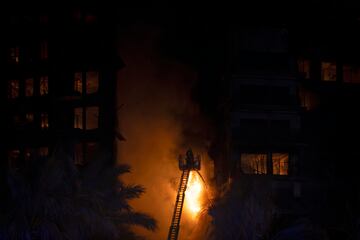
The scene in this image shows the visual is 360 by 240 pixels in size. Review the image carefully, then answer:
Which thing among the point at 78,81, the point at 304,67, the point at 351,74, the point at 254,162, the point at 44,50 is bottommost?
the point at 254,162

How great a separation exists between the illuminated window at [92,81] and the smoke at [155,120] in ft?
14.0

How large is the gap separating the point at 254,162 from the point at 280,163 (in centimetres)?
285

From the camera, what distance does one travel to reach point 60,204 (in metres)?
51.2

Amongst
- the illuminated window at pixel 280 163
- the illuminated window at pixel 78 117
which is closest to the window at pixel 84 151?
the illuminated window at pixel 78 117

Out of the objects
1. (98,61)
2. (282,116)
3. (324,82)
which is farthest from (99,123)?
(324,82)

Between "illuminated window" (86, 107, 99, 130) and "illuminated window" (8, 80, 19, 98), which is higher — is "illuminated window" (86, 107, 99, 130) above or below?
below

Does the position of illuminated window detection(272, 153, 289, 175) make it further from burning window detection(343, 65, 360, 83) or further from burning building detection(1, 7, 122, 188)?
burning building detection(1, 7, 122, 188)

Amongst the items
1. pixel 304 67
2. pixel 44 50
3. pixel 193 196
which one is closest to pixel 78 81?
pixel 44 50

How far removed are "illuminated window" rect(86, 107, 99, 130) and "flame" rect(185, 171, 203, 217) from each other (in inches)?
396

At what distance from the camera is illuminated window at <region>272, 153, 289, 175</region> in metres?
71.2

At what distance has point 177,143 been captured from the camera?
78062 millimetres

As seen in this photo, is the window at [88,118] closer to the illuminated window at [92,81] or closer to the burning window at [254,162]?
the illuminated window at [92,81]

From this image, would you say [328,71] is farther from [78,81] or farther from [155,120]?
[78,81]

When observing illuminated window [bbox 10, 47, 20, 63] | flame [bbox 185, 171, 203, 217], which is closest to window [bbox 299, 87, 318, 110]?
flame [bbox 185, 171, 203, 217]
